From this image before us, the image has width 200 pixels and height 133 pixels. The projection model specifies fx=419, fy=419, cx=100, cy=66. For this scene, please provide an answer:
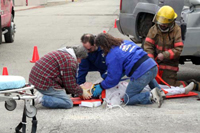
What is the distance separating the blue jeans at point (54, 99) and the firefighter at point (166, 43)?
68.1 inches

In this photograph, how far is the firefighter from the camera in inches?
255

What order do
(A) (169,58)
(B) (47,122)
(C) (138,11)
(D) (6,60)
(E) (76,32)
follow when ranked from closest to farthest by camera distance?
1. (B) (47,122)
2. (A) (169,58)
3. (C) (138,11)
4. (D) (6,60)
5. (E) (76,32)

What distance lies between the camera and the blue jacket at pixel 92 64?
646 cm

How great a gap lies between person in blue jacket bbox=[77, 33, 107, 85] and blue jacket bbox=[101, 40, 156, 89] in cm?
43

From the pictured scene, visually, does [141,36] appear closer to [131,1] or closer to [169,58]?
[131,1]

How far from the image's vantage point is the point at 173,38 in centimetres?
662

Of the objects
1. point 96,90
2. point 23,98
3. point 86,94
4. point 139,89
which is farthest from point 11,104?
point 139,89

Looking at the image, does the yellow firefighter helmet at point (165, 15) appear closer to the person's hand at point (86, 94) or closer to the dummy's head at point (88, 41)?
the dummy's head at point (88, 41)

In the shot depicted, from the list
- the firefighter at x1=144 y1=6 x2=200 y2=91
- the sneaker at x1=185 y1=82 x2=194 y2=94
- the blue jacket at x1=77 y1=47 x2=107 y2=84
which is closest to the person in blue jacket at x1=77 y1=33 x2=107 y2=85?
the blue jacket at x1=77 y1=47 x2=107 y2=84

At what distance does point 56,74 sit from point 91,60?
3.54 feet

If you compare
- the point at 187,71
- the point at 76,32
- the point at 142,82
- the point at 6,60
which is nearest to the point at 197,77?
the point at 187,71

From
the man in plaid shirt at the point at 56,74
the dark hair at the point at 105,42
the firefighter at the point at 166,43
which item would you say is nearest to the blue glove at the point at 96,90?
the man in plaid shirt at the point at 56,74

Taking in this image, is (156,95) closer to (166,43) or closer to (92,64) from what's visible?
(166,43)

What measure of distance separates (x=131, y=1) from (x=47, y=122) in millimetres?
3676
